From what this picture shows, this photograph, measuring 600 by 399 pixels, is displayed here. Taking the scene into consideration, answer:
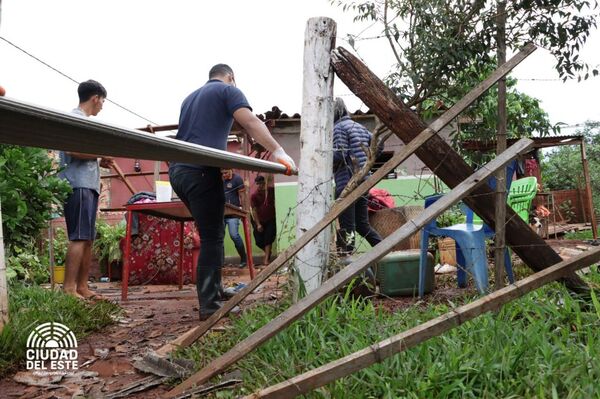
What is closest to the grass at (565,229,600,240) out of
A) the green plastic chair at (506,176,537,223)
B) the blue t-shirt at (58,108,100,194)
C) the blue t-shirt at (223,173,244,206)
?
the green plastic chair at (506,176,537,223)

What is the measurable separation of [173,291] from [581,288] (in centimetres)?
400

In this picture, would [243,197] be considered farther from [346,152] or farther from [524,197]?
[524,197]

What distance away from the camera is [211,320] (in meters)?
2.61

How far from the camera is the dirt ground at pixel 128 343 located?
239 centimetres

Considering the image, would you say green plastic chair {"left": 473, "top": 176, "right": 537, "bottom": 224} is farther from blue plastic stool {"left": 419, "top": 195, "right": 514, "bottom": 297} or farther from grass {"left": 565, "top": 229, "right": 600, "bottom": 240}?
grass {"left": 565, "top": 229, "right": 600, "bottom": 240}

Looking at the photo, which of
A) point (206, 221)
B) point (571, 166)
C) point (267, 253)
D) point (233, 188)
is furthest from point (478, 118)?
point (571, 166)

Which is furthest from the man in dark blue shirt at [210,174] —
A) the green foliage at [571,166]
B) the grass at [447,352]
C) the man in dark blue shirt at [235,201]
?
the green foliage at [571,166]

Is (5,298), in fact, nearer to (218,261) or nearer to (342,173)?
(218,261)

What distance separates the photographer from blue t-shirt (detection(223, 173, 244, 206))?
26.4 ft

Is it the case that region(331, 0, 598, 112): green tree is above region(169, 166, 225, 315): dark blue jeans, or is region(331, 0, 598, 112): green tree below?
above

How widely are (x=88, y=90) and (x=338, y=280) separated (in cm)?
303

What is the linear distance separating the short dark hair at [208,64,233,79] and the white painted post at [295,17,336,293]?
0.87 m

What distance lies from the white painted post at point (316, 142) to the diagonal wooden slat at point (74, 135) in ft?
4.42
